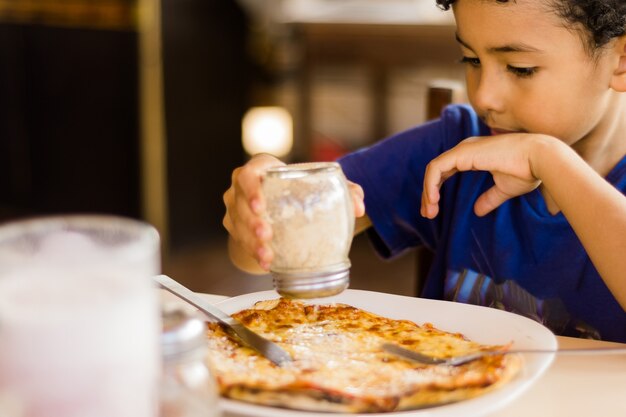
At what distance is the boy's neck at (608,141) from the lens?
132 cm

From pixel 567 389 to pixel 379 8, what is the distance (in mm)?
4069

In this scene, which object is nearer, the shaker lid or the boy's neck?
the shaker lid

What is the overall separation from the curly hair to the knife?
60cm

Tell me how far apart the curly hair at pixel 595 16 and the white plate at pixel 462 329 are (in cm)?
45

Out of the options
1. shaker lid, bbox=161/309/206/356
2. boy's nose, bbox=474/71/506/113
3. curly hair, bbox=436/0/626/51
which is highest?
curly hair, bbox=436/0/626/51

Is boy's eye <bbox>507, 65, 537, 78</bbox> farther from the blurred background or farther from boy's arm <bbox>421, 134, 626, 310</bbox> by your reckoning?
the blurred background

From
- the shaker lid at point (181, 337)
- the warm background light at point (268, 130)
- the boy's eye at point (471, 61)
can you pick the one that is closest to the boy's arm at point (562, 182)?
the boy's eye at point (471, 61)

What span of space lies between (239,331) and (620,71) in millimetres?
734

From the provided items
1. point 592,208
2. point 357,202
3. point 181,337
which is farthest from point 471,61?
point 181,337

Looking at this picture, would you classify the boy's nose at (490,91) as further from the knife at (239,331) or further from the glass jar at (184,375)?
the glass jar at (184,375)

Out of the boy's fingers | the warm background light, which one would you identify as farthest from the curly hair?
the warm background light

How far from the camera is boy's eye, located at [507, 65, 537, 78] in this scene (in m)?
1.18

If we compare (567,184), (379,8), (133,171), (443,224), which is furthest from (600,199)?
(379,8)

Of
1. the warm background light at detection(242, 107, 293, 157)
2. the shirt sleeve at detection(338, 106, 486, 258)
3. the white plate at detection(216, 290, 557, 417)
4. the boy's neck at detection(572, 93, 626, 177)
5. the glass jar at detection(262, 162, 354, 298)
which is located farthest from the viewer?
the warm background light at detection(242, 107, 293, 157)
